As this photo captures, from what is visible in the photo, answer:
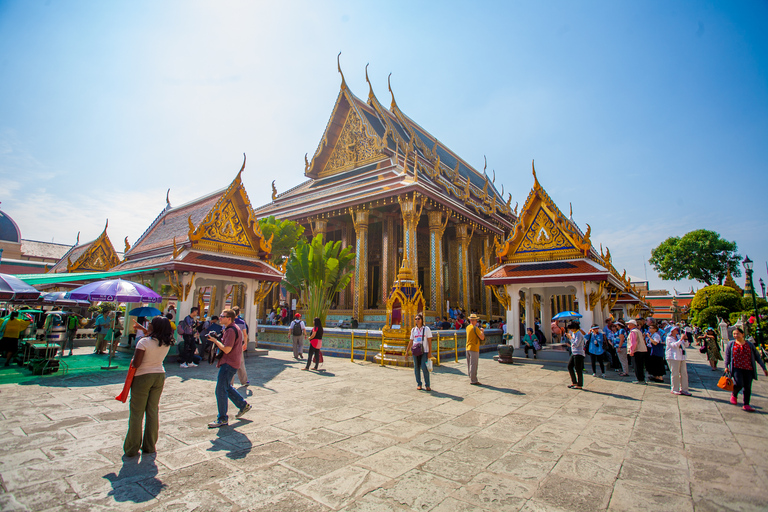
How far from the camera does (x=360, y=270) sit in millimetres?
16875

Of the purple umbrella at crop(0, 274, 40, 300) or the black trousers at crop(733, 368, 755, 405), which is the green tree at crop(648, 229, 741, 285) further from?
the purple umbrella at crop(0, 274, 40, 300)

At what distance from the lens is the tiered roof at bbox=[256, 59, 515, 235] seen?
55.8ft

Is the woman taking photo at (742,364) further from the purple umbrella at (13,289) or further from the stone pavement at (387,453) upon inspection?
the purple umbrella at (13,289)

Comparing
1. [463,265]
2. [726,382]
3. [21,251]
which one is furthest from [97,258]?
[726,382]

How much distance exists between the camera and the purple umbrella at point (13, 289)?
7.99 metres

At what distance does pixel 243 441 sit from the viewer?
3.69m

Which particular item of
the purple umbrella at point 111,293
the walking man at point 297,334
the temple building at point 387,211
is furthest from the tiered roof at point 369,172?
the purple umbrella at point 111,293

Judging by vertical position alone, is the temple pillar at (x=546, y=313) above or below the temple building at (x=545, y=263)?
below

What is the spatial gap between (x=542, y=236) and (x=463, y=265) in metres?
8.28

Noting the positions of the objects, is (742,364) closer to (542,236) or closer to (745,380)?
(745,380)

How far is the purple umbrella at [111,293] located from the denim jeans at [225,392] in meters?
4.59

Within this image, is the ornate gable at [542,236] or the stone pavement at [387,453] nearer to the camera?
the stone pavement at [387,453]

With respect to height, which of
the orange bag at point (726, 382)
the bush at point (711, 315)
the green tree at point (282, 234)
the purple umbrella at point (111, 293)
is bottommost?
the orange bag at point (726, 382)

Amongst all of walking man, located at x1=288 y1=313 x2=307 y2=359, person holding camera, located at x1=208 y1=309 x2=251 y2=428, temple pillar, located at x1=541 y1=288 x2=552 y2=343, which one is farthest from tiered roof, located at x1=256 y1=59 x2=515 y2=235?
person holding camera, located at x1=208 y1=309 x2=251 y2=428
